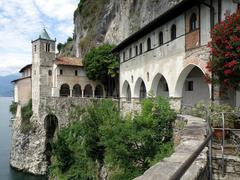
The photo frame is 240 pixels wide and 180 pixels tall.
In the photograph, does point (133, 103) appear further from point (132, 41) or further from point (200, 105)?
point (200, 105)

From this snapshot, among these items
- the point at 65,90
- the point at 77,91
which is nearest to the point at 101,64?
the point at 65,90

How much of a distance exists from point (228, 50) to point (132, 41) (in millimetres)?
14366

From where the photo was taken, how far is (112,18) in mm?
42844

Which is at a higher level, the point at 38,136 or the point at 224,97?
the point at 224,97

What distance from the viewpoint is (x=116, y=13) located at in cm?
4141

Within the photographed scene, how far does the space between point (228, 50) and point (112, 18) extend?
3547 cm

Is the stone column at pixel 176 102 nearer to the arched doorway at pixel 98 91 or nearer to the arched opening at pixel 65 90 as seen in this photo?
the arched opening at pixel 65 90

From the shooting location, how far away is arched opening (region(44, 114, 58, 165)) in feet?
102

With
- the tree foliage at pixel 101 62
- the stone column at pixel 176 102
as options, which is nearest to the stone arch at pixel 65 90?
the tree foliage at pixel 101 62

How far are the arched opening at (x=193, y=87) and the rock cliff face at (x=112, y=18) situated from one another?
10.7 metres

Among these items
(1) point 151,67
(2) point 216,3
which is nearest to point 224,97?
(2) point 216,3

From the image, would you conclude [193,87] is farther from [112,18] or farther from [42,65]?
[112,18]

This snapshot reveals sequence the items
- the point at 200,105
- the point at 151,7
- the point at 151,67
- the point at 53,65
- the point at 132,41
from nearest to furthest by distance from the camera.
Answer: the point at 200,105
the point at 151,67
the point at 132,41
the point at 151,7
the point at 53,65

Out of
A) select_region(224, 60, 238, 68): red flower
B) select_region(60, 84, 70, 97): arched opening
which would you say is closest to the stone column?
select_region(224, 60, 238, 68): red flower
